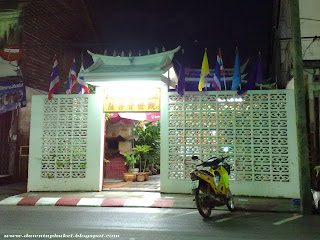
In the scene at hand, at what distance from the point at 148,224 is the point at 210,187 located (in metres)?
1.60

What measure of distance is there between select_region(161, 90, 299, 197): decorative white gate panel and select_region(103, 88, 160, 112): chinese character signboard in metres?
0.58

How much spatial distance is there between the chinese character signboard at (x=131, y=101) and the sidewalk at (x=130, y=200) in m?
2.63

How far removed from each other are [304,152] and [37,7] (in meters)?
12.8

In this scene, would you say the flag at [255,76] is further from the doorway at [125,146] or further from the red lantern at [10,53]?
the red lantern at [10,53]

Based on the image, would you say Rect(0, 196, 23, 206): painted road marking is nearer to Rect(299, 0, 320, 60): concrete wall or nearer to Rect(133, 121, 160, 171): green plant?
Rect(133, 121, 160, 171): green plant

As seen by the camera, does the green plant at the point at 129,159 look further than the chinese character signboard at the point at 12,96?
Yes

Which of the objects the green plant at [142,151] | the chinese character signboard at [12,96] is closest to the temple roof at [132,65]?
the green plant at [142,151]

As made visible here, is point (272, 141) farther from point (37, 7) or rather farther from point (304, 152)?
point (37, 7)

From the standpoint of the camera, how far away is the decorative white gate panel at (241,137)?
28.4 feet

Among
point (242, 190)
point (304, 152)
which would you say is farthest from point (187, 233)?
point (242, 190)

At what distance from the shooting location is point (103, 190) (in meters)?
9.81

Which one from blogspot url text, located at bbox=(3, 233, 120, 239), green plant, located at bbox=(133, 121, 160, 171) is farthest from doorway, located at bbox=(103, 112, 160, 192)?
blogspot url text, located at bbox=(3, 233, 120, 239)

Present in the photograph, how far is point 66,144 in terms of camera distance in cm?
980

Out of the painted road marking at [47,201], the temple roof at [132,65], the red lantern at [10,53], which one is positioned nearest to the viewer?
the painted road marking at [47,201]
